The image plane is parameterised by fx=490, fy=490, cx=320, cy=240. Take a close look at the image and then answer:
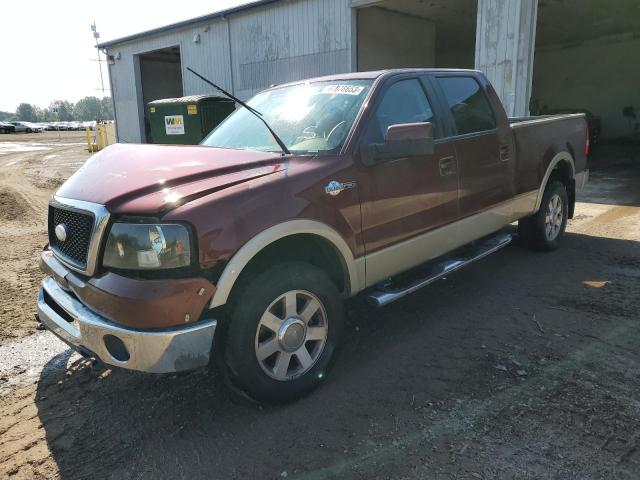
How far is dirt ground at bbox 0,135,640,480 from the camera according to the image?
245 centimetres

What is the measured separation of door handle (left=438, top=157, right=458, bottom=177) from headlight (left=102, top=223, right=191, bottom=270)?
2.20 metres

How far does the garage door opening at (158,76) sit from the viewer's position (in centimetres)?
1970

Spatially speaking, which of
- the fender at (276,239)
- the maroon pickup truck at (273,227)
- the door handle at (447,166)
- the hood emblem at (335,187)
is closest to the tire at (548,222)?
the maroon pickup truck at (273,227)

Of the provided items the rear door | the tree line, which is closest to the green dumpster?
the rear door

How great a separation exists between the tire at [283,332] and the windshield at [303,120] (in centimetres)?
93

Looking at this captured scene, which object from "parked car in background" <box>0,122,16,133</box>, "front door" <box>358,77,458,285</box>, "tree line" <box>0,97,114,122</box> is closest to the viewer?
"front door" <box>358,77,458,285</box>

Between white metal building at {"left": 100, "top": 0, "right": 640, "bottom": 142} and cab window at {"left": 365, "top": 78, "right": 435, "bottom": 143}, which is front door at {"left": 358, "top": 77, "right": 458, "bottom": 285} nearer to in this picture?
cab window at {"left": 365, "top": 78, "right": 435, "bottom": 143}

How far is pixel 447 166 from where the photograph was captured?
389cm

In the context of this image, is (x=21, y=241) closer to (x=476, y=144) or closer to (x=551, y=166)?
(x=476, y=144)

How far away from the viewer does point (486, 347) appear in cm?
357

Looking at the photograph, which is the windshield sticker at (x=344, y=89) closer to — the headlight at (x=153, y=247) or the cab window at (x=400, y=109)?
the cab window at (x=400, y=109)

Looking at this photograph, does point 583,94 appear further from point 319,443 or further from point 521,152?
point 319,443

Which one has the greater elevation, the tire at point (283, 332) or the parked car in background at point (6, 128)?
the parked car in background at point (6, 128)

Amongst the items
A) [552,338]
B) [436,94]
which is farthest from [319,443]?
[436,94]
